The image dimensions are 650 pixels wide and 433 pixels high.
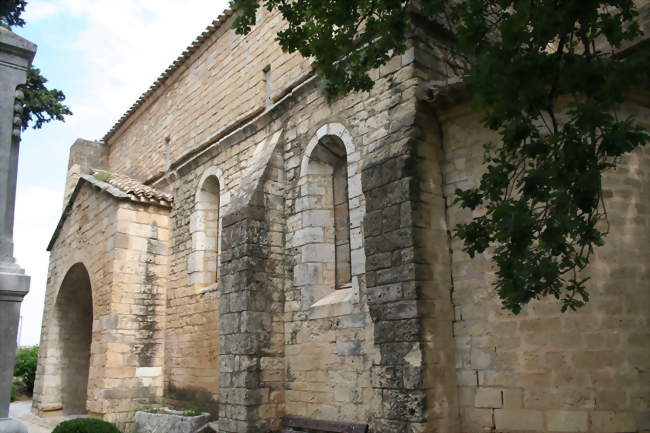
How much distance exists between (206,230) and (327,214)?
3516mm

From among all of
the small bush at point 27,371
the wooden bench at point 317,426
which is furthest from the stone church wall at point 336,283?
the small bush at point 27,371

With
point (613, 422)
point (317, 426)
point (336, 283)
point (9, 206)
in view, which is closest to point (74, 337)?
point (336, 283)

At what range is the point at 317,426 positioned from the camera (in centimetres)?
689

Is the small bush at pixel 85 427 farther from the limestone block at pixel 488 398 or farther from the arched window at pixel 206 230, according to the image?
the limestone block at pixel 488 398

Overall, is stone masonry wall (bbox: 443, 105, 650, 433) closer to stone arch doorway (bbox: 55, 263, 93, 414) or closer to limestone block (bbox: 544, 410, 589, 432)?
limestone block (bbox: 544, 410, 589, 432)

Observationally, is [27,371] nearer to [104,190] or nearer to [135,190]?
[104,190]

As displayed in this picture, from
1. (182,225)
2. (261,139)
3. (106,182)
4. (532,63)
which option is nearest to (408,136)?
(532,63)

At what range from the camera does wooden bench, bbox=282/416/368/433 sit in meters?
6.41

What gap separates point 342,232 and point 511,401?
3.13 meters

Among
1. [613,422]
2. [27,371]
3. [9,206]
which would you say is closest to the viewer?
[9,206]

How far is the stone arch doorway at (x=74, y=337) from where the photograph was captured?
1355 cm

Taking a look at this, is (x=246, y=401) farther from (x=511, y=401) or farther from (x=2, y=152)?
(x=2, y=152)

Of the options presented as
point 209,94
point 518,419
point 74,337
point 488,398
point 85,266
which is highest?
point 209,94

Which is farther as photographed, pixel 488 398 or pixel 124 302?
pixel 124 302
